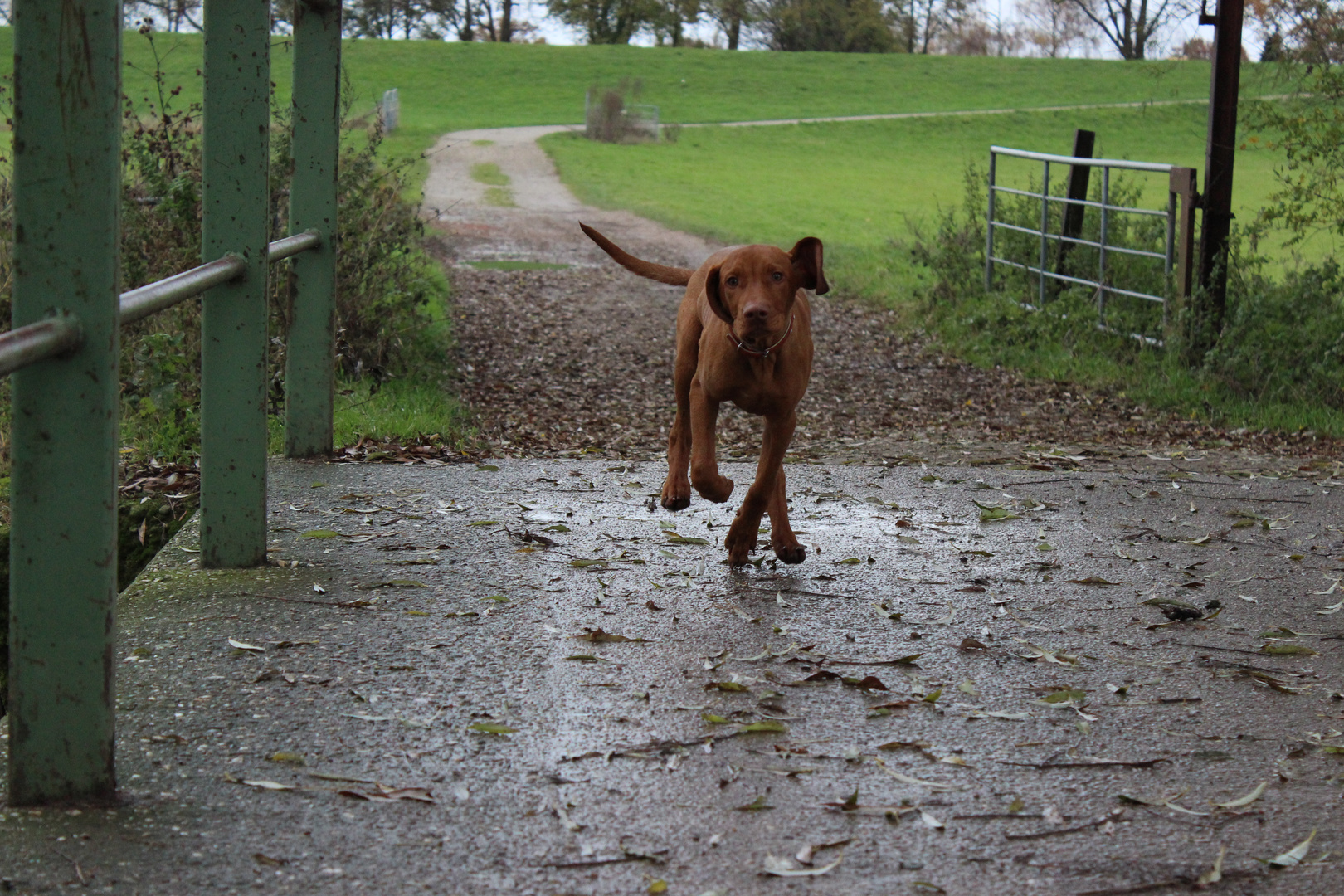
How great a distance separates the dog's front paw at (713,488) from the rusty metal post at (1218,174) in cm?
596

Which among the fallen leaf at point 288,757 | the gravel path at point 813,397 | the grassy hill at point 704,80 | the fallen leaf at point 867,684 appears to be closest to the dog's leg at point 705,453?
the fallen leaf at point 867,684

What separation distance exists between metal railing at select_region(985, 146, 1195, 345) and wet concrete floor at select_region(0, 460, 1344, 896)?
4815 millimetres

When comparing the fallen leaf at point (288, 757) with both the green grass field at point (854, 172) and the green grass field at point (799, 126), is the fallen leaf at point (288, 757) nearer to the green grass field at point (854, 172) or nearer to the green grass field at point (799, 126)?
the green grass field at point (799, 126)

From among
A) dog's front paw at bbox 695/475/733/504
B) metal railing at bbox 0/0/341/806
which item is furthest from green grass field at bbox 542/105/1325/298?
metal railing at bbox 0/0/341/806

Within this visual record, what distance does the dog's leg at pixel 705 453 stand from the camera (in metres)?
4.40

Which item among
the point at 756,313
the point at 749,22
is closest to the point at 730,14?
the point at 749,22

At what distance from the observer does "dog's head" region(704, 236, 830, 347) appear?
3953 mm

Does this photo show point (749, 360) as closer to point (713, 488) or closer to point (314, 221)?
point (713, 488)

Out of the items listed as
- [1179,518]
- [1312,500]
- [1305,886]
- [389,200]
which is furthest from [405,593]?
[389,200]

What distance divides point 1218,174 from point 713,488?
21.0 ft

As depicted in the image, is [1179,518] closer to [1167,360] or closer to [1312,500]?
[1312,500]

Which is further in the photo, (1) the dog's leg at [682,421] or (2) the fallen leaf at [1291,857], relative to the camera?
(1) the dog's leg at [682,421]

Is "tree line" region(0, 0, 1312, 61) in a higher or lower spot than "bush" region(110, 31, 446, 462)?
higher

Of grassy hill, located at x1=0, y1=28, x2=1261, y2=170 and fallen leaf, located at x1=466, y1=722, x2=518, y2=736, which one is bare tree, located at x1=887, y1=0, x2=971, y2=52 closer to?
grassy hill, located at x1=0, y1=28, x2=1261, y2=170
